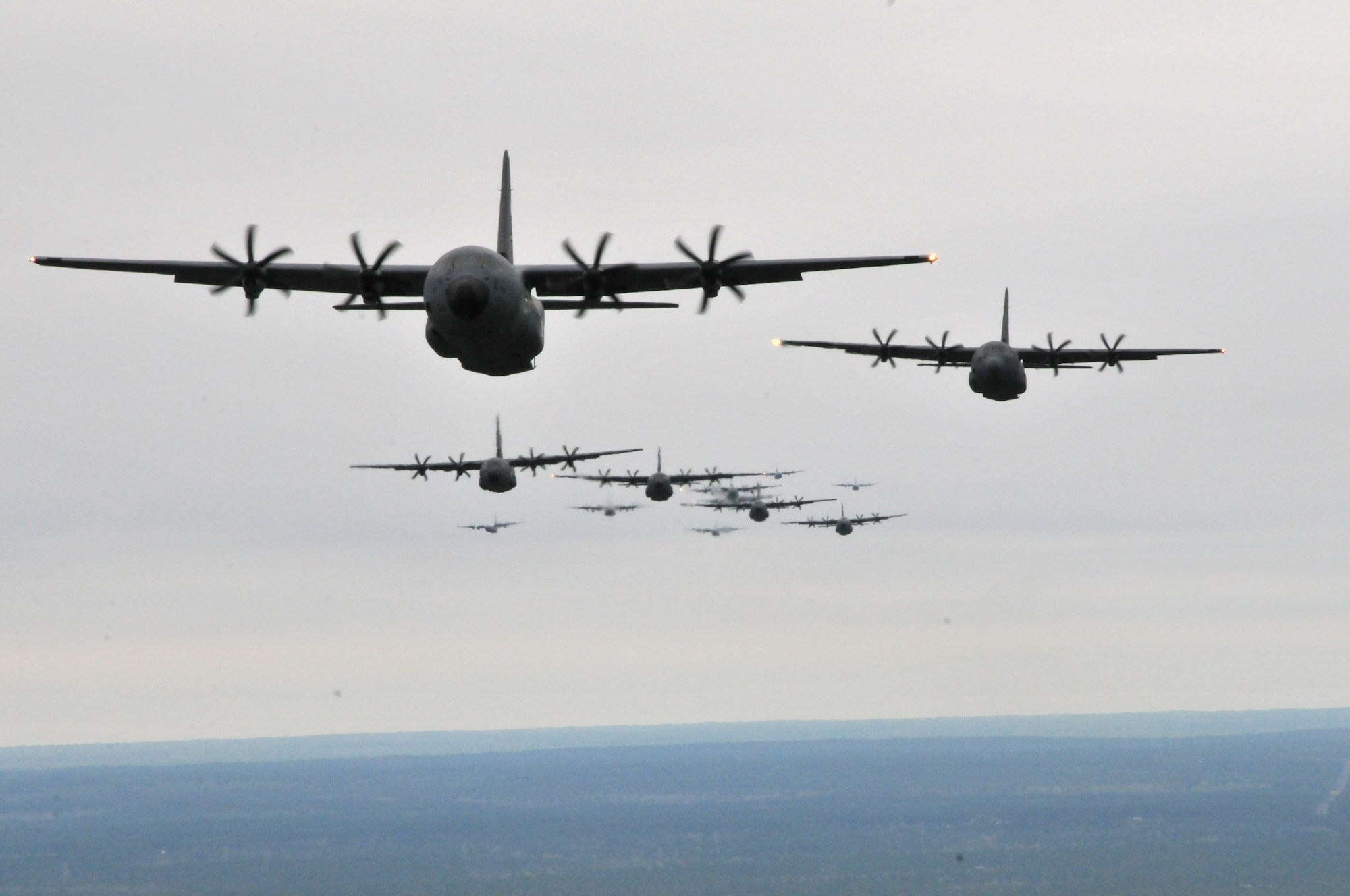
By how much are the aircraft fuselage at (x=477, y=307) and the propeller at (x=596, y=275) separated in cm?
345

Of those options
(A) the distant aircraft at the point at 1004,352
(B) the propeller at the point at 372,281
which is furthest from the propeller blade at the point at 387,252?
(A) the distant aircraft at the point at 1004,352

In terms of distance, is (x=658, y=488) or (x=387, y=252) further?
(x=658, y=488)

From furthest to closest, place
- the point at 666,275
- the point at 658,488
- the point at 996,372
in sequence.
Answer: the point at 658,488, the point at 996,372, the point at 666,275

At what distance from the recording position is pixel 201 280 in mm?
48906

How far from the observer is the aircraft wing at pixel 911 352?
80125 millimetres

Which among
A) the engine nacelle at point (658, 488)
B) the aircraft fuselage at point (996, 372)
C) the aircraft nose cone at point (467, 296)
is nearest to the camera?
the aircraft nose cone at point (467, 296)

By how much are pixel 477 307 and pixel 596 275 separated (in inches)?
281

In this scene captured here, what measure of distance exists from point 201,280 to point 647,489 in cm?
8667

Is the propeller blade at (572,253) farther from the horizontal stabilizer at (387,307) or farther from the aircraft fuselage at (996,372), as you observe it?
the aircraft fuselage at (996,372)

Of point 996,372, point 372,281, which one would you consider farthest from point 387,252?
point 996,372

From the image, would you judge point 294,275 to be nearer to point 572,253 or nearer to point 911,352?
point 572,253

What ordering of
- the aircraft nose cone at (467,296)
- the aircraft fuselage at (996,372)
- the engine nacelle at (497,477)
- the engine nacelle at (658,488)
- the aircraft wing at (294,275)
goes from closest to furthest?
the aircraft nose cone at (467,296)
the aircraft wing at (294,275)
the aircraft fuselage at (996,372)
the engine nacelle at (497,477)
the engine nacelle at (658,488)

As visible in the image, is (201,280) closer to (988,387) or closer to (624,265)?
(624,265)

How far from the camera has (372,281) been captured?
4869 centimetres
